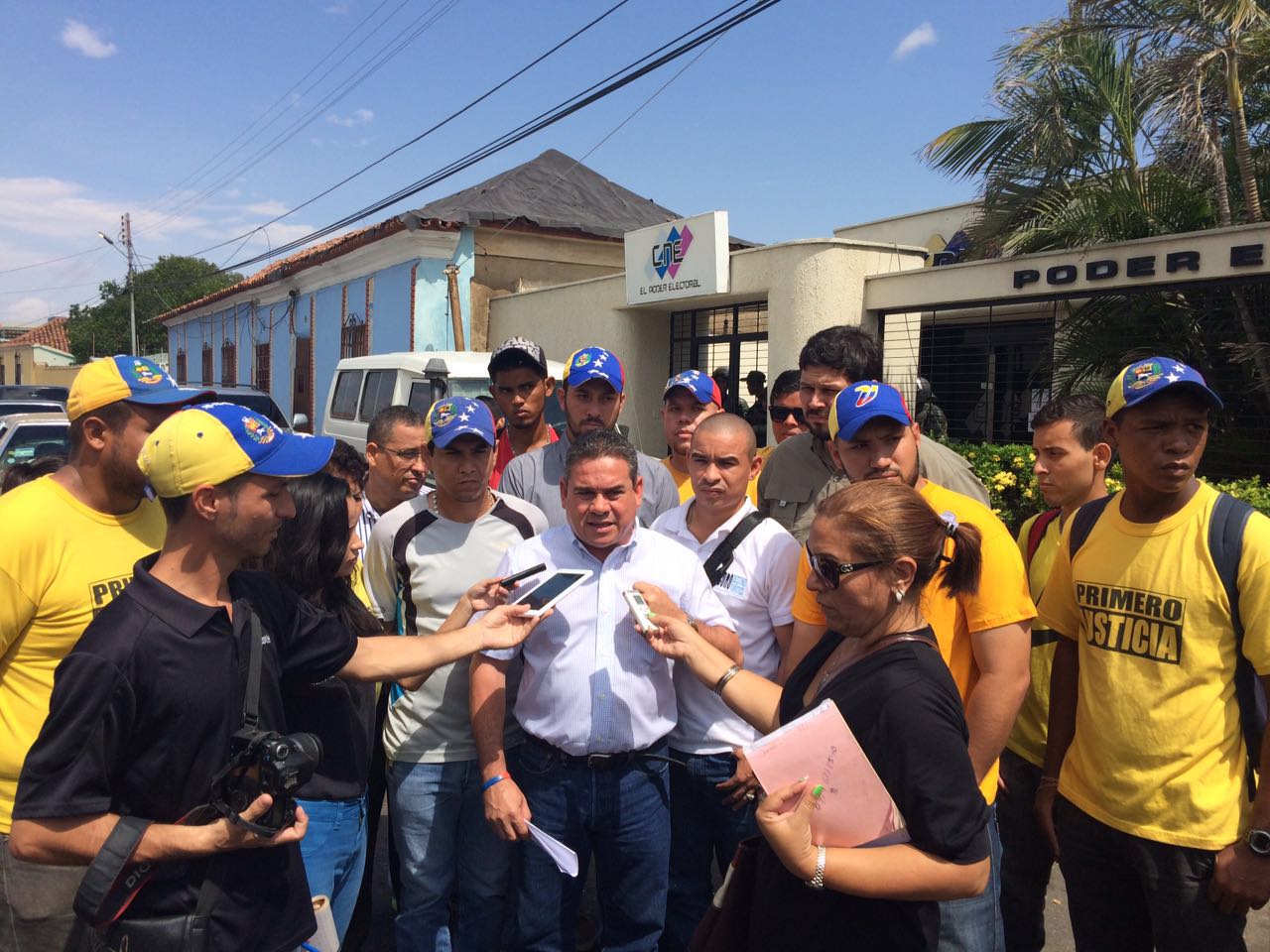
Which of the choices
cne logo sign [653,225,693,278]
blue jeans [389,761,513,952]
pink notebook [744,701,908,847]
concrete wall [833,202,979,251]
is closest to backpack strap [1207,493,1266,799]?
pink notebook [744,701,908,847]

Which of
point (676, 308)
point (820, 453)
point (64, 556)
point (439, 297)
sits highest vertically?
point (439, 297)

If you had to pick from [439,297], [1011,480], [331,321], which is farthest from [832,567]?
[331,321]

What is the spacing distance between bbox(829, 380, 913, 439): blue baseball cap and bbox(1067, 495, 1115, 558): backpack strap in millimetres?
673

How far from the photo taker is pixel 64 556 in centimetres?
232

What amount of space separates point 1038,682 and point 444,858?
83.1 inches

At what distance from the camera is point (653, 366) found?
13430 mm

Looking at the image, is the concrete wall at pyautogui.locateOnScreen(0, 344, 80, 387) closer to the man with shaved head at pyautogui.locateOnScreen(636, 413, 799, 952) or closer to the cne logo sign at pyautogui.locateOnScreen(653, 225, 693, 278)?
the cne logo sign at pyautogui.locateOnScreen(653, 225, 693, 278)

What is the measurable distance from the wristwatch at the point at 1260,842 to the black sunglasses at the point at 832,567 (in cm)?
134

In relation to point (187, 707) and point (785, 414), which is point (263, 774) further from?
point (785, 414)

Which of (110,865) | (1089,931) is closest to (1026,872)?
(1089,931)

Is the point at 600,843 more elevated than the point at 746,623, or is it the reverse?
the point at 746,623

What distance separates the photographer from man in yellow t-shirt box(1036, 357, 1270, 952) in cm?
231

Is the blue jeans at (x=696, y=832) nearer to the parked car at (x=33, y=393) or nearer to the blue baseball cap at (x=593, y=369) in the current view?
the blue baseball cap at (x=593, y=369)

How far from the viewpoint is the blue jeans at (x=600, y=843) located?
267 cm
